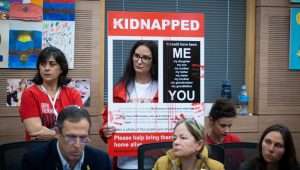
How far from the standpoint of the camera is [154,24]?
399 cm

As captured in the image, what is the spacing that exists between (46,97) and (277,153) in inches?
62.3

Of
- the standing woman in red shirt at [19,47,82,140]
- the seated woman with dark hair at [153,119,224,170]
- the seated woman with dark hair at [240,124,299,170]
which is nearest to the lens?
the seated woman with dark hair at [153,119,224,170]

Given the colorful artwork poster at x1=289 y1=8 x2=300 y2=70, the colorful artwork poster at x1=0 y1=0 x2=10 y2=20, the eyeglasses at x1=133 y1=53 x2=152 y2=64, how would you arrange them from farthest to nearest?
the colorful artwork poster at x1=289 y1=8 x2=300 y2=70 < the colorful artwork poster at x1=0 y1=0 x2=10 y2=20 < the eyeglasses at x1=133 y1=53 x2=152 y2=64

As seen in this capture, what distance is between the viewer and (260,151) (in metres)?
3.42

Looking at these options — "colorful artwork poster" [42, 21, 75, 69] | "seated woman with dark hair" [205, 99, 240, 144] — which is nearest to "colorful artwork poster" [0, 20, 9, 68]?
"colorful artwork poster" [42, 21, 75, 69]

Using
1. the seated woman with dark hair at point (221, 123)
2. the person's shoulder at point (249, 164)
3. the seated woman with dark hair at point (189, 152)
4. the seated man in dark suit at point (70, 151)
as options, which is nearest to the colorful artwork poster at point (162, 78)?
the seated woman with dark hair at point (221, 123)

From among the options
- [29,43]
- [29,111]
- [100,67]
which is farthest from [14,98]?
A: [29,111]

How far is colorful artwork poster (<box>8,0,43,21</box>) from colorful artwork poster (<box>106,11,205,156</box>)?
5.30ft

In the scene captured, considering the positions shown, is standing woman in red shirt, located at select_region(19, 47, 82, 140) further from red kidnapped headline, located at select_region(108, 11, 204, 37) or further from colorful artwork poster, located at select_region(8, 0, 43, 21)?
colorful artwork poster, located at select_region(8, 0, 43, 21)

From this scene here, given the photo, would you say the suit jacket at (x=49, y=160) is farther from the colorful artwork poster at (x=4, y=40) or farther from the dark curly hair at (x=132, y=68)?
the colorful artwork poster at (x=4, y=40)

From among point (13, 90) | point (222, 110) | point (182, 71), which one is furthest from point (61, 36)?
point (222, 110)

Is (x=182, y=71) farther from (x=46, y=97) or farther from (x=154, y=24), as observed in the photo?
(x=46, y=97)

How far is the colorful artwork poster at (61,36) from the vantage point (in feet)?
17.8

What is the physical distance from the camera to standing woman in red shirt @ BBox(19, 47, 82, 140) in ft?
12.2
